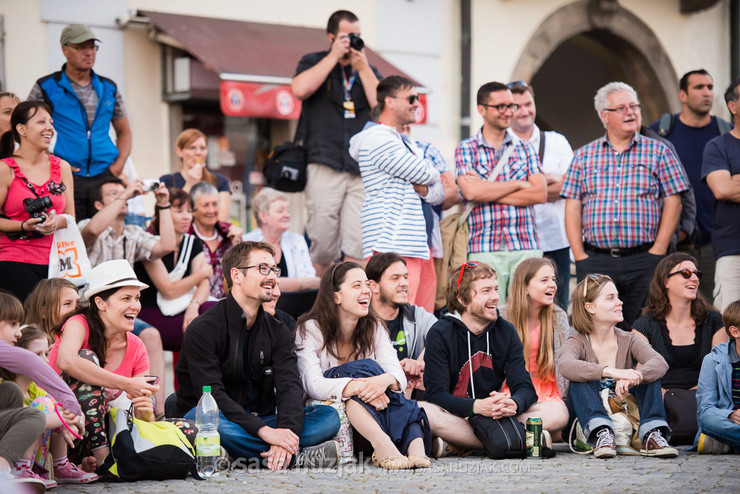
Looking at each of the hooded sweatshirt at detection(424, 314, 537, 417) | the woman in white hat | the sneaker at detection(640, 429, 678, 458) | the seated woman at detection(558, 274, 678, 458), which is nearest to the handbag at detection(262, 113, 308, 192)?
the hooded sweatshirt at detection(424, 314, 537, 417)

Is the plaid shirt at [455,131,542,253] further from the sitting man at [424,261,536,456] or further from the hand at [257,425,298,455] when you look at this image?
the hand at [257,425,298,455]

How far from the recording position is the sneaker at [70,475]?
5.26m

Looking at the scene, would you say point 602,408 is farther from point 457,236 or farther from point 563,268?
point 563,268

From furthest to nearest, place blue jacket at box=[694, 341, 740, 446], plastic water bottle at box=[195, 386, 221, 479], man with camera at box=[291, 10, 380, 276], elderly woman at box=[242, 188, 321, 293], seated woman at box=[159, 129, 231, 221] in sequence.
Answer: seated woman at box=[159, 129, 231, 221] < elderly woman at box=[242, 188, 321, 293] < man with camera at box=[291, 10, 380, 276] < blue jacket at box=[694, 341, 740, 446] < plastic water bottle at box=[195, 386, 221, 479]

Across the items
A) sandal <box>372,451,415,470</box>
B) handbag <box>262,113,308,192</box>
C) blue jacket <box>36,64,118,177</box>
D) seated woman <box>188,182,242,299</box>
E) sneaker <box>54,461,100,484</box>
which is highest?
blue jacket <box>36,64,118,177</box>

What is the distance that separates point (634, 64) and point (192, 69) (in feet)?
23.0

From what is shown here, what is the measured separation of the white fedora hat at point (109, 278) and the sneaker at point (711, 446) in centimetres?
326

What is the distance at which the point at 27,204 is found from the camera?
688 cm

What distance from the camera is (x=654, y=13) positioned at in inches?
616

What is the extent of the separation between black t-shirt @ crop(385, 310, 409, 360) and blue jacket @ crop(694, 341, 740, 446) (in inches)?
69.4

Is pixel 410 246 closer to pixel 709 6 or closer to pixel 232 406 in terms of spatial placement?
pixel 232 406

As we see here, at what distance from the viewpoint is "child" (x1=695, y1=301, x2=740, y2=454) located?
6.24 meters

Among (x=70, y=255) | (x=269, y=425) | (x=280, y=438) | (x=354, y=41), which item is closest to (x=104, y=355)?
(x=269, y=425)

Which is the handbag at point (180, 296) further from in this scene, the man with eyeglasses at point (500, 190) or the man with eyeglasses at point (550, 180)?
the man with eyeglasses at point (550, 180)
